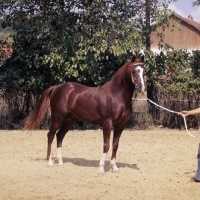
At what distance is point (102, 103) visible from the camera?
9.38 m

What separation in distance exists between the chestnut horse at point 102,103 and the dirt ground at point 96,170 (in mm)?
567

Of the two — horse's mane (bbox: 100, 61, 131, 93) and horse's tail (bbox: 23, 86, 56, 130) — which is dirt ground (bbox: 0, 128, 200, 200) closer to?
horse's tail (bbox: 23, 86, 56, 130)

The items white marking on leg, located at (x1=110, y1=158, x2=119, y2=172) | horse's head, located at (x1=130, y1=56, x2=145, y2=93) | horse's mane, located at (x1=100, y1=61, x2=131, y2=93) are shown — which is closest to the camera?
horse's head, located at (x1=130, y1=56, x2=145, y2=93)

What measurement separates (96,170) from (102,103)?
1.31 metres

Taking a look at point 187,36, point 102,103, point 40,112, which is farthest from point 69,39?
point 187,36

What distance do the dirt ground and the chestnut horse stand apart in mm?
567

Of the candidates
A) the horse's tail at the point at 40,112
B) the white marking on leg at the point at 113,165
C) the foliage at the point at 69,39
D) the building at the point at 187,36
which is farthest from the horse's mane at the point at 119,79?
the building at the point at 187,36

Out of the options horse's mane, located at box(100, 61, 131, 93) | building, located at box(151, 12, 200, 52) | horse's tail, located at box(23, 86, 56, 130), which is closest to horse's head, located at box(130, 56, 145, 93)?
horse's mane, located at box(100, 61, 131, 93)

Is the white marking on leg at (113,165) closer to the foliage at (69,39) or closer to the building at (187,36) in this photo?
the foliage at (69,39)

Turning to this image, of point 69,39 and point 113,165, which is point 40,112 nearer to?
point 113,165

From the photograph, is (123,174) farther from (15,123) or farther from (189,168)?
(15,123)

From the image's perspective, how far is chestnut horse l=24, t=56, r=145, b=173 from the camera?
30.0 ft

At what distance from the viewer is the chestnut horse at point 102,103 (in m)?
9.15

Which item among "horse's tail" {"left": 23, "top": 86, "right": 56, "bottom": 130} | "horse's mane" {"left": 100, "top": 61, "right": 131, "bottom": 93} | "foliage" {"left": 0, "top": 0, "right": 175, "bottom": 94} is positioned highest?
"foliage" {"left": 0, "top": 0, "right": 175, "bottom": 94}
